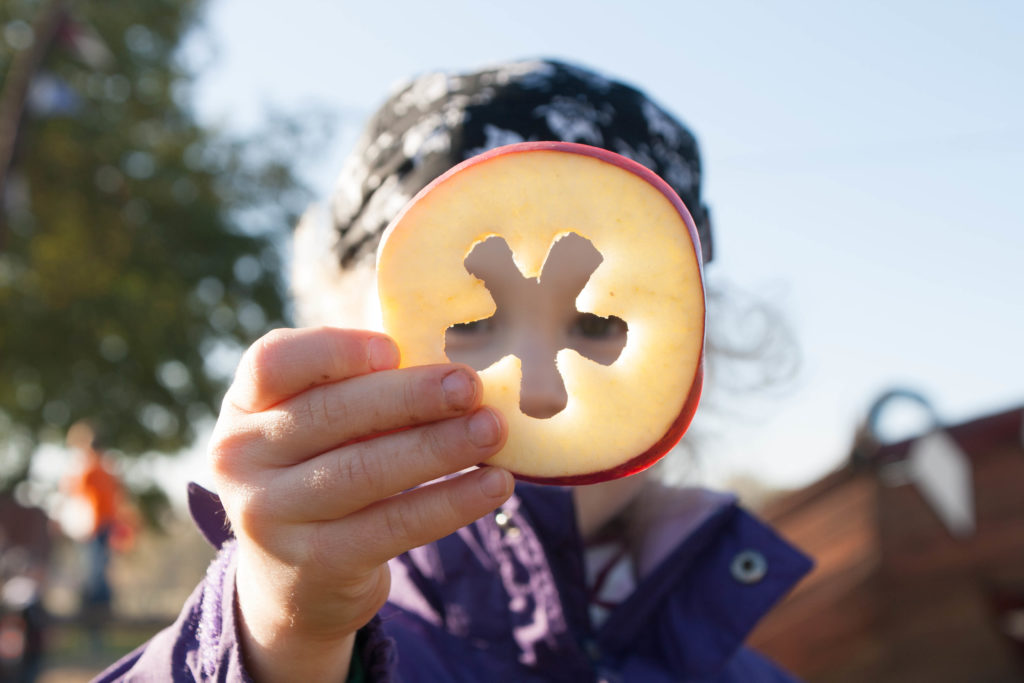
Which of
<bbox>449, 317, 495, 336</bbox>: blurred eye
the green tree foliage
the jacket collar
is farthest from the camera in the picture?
the green tree foliage

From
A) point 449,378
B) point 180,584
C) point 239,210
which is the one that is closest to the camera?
point 449,378

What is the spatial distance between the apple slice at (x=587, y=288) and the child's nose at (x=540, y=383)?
237 mm

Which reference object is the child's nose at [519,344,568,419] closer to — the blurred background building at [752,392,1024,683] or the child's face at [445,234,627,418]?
the child's face at [445,234,627,418]

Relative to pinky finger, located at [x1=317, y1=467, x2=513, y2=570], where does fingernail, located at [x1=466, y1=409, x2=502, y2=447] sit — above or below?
above

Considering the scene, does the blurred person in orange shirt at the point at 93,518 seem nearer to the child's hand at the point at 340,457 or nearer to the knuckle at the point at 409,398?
the child's hand at the point at 340,457

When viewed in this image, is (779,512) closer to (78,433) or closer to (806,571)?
(806,571)

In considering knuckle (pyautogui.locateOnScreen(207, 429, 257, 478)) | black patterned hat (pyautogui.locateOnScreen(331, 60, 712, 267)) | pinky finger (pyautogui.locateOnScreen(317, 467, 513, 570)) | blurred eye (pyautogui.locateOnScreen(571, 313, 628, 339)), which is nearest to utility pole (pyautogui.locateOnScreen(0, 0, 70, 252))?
black patterned hat (pyautogui.locateOnScreen(331, 60, 712, 267))

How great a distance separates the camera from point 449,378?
0.77 meters

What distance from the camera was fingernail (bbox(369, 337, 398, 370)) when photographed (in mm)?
812

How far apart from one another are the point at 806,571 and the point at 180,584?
6504 cm

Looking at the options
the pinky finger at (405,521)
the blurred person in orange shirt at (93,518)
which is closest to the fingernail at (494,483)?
the pinky finger at (405,521)

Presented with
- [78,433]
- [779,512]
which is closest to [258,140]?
[78,433]

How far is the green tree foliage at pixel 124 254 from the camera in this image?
12.9m

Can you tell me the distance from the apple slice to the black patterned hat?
49cm
